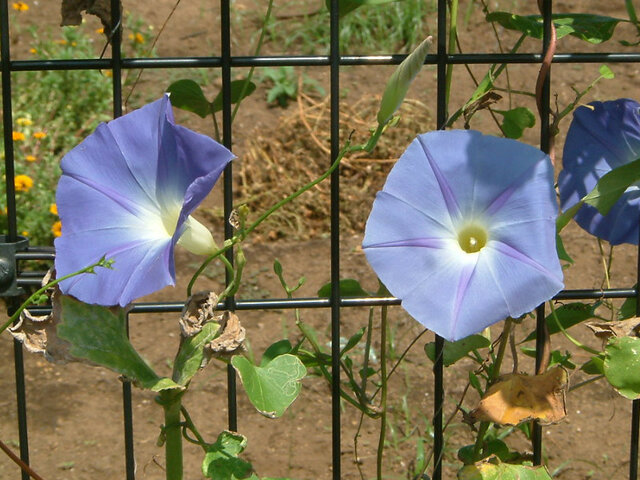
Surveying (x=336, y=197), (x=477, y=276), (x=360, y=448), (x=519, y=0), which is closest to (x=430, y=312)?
(x=477, y=276)

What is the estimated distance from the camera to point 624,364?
1.13m

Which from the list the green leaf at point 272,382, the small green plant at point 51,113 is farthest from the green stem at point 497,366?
the small green plant at point 51,113

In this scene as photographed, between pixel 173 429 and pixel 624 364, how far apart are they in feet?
1.68

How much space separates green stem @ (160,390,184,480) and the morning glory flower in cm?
27

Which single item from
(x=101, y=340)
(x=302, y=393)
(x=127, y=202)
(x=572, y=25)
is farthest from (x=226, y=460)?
(x=302, y=393)

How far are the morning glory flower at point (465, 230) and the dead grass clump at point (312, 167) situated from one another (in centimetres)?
229

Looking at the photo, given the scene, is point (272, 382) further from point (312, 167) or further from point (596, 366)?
point (312, 167)

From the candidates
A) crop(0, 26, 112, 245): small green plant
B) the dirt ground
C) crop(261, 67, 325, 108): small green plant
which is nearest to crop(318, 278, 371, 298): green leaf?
the dirt ground

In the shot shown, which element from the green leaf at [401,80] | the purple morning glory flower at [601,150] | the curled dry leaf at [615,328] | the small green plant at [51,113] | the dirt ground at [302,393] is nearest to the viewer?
the green leaf at [401,80]

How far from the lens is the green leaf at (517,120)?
4.39 ft

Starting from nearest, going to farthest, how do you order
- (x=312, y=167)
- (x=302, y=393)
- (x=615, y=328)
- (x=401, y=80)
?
(x=401, y=80), (x=615, y=328), (x=302, y=393), (x=312, y=167)

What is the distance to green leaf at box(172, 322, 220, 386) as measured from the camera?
1.08 m

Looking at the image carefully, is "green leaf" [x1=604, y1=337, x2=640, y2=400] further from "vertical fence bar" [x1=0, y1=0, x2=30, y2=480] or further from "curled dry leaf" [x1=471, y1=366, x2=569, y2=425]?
"vertical fence bar" [x1=0, y1=0, x2=30, y2=480]

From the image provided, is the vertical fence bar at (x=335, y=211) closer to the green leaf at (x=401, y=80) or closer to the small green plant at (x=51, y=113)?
the green leaf at (x=401, y=80)
